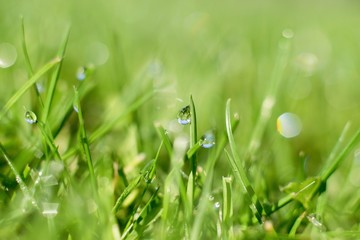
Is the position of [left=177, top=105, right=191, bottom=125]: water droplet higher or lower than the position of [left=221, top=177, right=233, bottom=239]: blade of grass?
higher

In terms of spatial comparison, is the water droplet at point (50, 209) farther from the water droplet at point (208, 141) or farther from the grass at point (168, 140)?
the water droplet at point (208, 141)

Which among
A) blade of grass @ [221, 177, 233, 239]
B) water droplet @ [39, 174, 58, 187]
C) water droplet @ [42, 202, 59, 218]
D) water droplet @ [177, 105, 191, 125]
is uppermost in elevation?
water droplet @ [177, 105, 191, 125]

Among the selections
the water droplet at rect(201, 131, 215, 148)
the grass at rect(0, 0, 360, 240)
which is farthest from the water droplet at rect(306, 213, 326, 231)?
the water droplet at rect(201, 131, 215, 148)

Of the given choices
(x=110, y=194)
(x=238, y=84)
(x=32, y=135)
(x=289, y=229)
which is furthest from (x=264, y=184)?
(x=238, y=84)

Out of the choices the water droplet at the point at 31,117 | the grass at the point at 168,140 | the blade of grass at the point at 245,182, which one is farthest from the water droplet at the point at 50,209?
the blade of grass at the point at 245,182

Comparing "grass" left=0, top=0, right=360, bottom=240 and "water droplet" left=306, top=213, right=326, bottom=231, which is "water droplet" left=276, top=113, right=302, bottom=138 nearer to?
"grass" left=0, top=0, right=360, bottom=240

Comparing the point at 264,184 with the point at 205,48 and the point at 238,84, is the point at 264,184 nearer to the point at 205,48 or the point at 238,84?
the point at 238,84

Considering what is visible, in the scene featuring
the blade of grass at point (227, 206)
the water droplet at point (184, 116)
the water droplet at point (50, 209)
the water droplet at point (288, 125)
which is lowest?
the water droplet at point (288, 125)

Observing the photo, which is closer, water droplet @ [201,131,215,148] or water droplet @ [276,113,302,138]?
water droplet @ [201,131,215,148]
